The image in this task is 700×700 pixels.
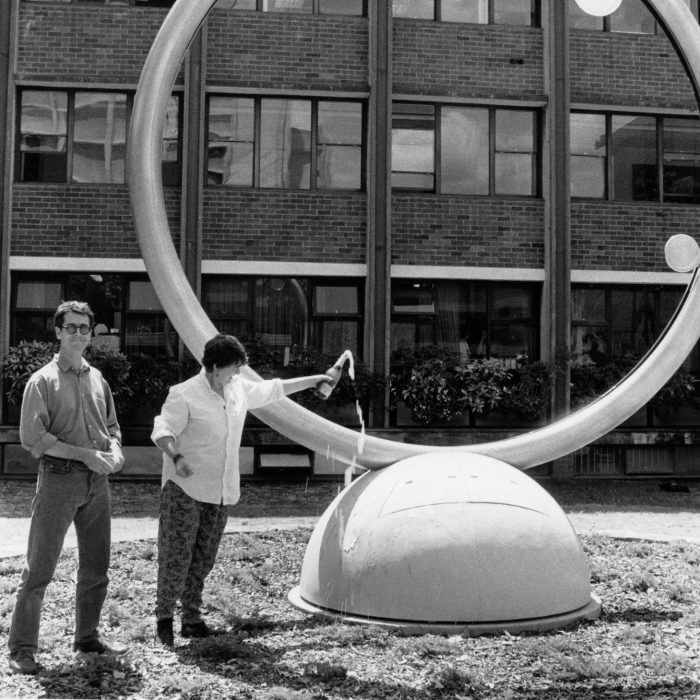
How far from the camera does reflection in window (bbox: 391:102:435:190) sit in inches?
754

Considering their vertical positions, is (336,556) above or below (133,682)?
above

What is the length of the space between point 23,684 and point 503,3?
17860 mm

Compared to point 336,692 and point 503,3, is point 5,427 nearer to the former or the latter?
point 503,3

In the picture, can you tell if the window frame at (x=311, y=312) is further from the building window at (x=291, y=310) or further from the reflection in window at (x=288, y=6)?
the reflection in window at (x=288, y=6)

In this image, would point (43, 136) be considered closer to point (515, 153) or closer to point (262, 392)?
point (515, 153)

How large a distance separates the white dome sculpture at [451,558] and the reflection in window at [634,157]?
14.7 metres

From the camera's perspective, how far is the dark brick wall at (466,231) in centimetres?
1881

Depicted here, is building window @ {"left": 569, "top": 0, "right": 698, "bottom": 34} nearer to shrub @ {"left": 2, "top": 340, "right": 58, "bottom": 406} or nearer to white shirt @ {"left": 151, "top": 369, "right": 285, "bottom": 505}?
shrub @ {"left": 2, "top": 340, "right": 58, "bottom": 406}

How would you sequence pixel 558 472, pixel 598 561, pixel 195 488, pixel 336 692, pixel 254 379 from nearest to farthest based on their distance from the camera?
pixel 336 692 → pixel 195 488 → pixel 254 379 → pixel 598 561 → pixel 558 472

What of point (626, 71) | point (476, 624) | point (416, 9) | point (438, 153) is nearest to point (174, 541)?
point (476, 624)

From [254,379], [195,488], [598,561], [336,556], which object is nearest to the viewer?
[195,488]

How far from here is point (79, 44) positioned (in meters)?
18.5

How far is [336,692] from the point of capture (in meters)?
5.03

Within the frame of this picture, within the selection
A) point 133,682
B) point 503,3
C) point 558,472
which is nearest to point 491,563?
point 133,682
